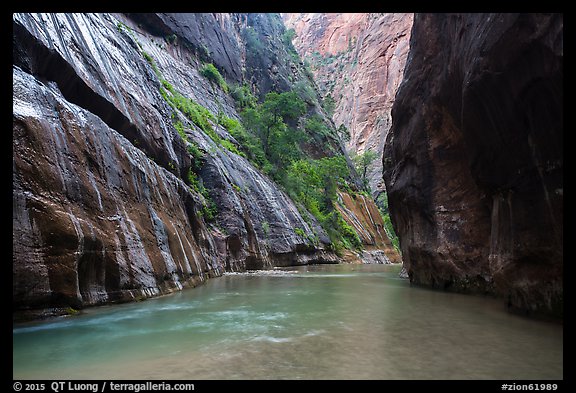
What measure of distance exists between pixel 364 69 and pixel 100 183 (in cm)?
8288

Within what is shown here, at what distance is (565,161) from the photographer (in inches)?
206

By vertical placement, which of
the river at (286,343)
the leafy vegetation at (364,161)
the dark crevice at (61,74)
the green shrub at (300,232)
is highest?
the leafy vegetation at (364,161)

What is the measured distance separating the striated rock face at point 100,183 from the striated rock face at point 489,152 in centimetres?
795

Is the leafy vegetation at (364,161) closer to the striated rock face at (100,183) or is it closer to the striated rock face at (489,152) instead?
the striated rock face at (100,183)

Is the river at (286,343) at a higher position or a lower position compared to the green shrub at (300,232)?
lower

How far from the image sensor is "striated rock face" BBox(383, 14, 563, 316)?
563cm

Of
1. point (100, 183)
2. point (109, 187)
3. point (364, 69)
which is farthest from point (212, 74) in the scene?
point (364, 69)

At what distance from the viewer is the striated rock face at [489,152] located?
5.63 meters

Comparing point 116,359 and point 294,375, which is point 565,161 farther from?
point 116,359

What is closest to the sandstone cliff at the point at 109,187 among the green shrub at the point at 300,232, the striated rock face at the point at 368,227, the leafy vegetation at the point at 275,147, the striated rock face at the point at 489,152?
the leafy vegetation at the point at 275,147

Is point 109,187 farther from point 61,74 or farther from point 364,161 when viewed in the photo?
point 364,161

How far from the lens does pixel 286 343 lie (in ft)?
16.9

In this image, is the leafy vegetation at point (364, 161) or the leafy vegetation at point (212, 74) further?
the leafy vegetation at point (364, 161)
